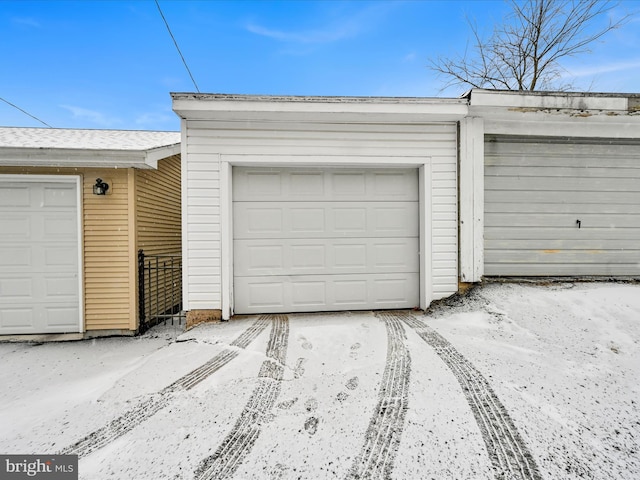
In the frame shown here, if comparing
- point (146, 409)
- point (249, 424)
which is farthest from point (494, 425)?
point (146, 409)

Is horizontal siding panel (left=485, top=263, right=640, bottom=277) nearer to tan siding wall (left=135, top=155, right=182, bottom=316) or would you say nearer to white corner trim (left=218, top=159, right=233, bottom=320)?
white corner trim (left=218, top=159, right=233, bottom=320)

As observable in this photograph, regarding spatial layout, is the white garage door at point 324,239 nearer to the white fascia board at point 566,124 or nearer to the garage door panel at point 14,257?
the white fascia board at point 566,124

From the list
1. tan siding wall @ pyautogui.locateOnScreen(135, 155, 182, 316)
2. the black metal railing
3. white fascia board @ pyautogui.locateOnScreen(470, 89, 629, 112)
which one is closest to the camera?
white fascia board @ pyautogui.locateOnScreen(470, 89, 629, 112)

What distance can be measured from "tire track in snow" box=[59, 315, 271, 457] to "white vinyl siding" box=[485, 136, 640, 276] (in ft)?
13.2

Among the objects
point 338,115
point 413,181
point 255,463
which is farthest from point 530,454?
point 338,115

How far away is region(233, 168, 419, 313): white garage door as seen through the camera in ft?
14.7

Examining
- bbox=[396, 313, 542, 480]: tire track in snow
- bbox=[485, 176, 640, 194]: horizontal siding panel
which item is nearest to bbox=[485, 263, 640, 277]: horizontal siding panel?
bbox=[485, 176, 640, 194]: horizontal siding panel

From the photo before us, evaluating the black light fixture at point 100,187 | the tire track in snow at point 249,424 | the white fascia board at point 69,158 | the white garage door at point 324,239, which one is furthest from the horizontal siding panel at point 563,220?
the black light fixture at point 100,187

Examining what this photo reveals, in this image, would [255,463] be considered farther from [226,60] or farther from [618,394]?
[226,60]

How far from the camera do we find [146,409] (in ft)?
7.68

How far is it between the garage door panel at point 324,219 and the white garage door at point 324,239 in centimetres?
2

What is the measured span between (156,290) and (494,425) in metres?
5.35

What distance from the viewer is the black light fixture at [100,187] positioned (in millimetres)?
4414

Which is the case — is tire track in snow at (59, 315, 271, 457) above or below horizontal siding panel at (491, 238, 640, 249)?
below
